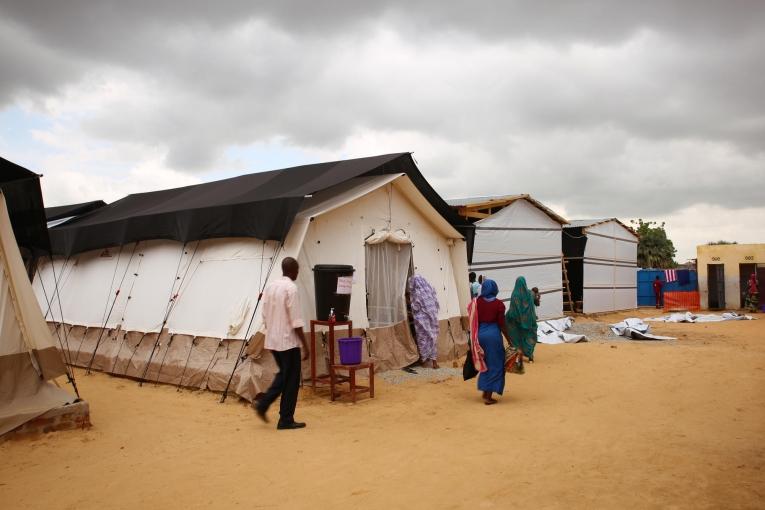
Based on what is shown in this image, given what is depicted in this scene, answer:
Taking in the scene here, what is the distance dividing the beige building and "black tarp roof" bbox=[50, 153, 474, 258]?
15.8 m

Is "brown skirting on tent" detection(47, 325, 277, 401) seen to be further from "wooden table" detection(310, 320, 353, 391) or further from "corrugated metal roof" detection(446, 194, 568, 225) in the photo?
"corrugated metal roof" detection(446, 194, 568, 225)

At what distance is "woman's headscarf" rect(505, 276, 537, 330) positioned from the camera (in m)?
9.33

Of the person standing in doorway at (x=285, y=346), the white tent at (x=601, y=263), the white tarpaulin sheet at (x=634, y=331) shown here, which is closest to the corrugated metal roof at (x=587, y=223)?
the white tent at (x=601, y=263)

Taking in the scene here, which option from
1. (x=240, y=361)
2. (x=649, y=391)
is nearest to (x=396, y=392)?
(x=240, y=361)

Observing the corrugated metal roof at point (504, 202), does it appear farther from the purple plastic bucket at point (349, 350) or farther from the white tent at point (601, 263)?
the purple plastic bucket at point (349, 350)

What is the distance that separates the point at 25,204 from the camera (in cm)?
704

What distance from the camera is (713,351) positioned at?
1124 centimetres

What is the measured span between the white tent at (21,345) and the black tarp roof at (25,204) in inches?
13.7

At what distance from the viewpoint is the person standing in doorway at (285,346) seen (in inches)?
228

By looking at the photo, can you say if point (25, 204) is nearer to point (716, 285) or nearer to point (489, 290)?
point (489, 290)

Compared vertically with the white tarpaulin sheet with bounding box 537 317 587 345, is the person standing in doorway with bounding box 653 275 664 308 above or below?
above

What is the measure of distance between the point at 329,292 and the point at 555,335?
8.20 meters

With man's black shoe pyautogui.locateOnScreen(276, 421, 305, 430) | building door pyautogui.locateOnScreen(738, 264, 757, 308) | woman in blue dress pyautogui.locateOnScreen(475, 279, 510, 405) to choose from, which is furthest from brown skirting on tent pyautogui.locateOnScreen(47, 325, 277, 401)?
building door pyautogui.locateOnScreen(738, 264, 757, 308)

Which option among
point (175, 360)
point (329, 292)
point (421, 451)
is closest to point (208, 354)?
point (175, 360)
